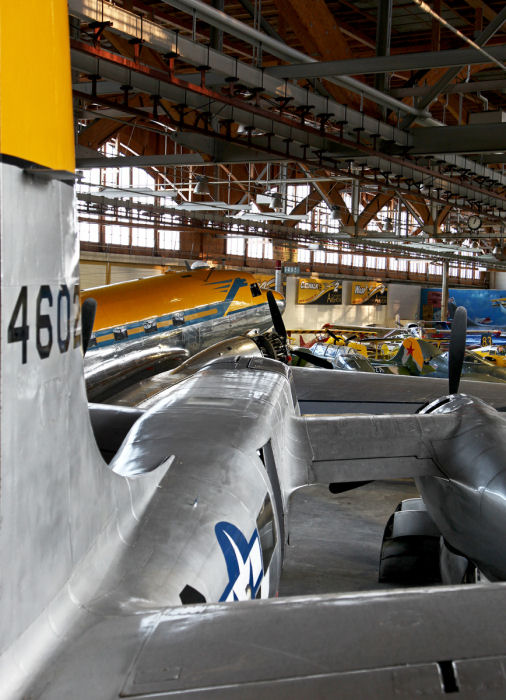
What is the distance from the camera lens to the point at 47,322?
2.14 m

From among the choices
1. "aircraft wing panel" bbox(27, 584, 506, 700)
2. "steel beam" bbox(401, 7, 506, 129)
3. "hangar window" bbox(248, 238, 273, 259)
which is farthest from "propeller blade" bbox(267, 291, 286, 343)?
"hangar window" bbox(248, 238, 273, 259)

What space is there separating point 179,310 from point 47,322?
11669 mm

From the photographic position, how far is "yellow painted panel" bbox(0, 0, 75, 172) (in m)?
1.84

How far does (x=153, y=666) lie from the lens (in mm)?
2016

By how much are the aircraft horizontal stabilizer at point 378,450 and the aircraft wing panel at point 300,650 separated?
3.95 m

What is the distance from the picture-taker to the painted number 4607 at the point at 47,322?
6.37ft

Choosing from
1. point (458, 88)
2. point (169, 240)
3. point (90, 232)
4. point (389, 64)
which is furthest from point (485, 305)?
point (389, 64)

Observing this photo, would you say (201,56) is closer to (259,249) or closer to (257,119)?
(257,119)

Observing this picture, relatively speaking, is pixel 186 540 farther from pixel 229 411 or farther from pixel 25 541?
pixel 229 411

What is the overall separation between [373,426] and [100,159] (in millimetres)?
9298

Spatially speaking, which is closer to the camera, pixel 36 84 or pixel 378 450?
pixel 36 84

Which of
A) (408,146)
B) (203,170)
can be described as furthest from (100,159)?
(203,170)

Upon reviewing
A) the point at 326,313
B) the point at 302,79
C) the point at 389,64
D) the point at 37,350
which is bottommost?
the point at 326,313

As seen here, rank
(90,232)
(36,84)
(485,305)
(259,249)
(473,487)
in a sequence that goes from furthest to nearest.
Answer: (485,305) < (259,249) < (90,232) < (473,487) < (36,84)
